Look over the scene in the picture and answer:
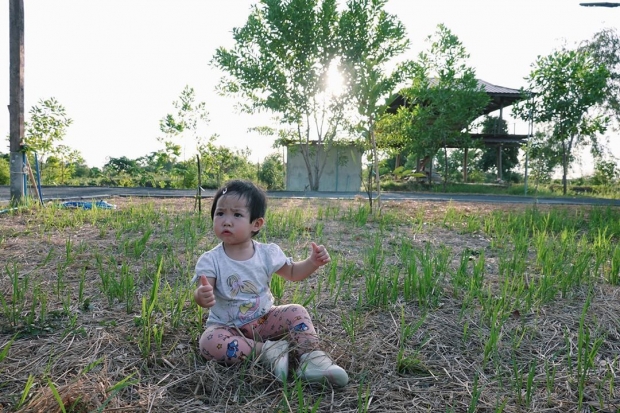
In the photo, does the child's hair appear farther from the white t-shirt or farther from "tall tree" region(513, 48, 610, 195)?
"tall tree" region(513, 48, 610, 195)

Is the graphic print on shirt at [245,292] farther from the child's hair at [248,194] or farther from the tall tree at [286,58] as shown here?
the tall tree at [286,58]

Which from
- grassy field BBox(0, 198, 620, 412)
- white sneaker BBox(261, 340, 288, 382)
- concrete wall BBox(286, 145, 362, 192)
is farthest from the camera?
concrete wall BBox(286, 145, 362, 192)

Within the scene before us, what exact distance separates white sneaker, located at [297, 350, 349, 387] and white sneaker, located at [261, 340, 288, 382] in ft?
0.19

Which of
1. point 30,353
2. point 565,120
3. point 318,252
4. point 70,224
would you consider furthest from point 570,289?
point 565,120

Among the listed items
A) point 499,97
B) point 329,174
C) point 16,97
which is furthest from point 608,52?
point 16,97

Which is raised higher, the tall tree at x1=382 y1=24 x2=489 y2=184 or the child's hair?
the tall tree at x1=382 y1=24 x2=489 y2=184

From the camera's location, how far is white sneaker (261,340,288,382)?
1.45m

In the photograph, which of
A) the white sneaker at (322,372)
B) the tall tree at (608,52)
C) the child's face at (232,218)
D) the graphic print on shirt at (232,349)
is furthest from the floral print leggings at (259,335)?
the tall tree at (608,52)

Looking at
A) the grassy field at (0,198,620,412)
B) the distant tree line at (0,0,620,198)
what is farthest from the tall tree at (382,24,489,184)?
the grassy field at (0,198,620,412)

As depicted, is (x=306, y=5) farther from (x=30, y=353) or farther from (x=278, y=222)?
(x=30, y=353)

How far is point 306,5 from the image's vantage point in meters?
15.5

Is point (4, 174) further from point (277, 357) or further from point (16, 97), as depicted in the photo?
point (277, 357)

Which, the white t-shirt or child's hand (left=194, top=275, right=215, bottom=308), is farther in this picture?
the white t-shirt

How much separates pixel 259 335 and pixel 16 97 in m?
6.30
